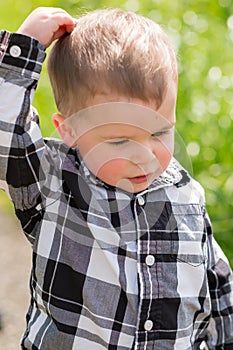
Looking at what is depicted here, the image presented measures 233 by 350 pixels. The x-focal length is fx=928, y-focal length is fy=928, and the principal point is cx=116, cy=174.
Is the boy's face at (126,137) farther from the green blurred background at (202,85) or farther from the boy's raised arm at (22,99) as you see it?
the green blurred background at (202,85)

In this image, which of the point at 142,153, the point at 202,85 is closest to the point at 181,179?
the point at 142,153

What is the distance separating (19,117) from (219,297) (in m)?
0.71

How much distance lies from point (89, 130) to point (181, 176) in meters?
0.29

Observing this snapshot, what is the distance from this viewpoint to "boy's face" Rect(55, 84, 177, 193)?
194cm

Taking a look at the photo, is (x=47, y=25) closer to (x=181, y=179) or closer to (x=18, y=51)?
(x=18, y=51)

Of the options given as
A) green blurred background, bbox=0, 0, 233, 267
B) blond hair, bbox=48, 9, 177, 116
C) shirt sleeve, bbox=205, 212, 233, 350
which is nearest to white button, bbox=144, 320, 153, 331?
shirt sleeve, bbox=205, 212, 233, 350

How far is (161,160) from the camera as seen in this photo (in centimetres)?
200

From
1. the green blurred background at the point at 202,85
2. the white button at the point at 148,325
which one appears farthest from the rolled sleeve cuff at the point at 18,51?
the green blurred background at the point at 202,85

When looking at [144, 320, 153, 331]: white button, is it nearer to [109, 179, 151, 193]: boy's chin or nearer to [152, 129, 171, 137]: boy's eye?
[109, 179, 151, 193]: boy's chin

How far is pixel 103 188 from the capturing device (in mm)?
2062

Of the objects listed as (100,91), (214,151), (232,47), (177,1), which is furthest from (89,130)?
(177,1)

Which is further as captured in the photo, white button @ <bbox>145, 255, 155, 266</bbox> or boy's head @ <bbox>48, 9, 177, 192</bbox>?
white button @ <bbox>145, 255, 155, 266</bbox>

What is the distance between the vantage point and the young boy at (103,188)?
6.43 ft

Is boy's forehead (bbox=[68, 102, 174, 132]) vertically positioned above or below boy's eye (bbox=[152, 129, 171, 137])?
above
